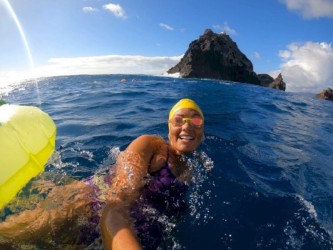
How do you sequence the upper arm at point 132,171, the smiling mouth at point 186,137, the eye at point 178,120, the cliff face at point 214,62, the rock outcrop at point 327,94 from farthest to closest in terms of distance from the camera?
the cliff face at point 214,62
the rock outcrop at point 327,94
the eye at point 178,120
the smiling mouth at point 186,137
the upper arm at point 132,171

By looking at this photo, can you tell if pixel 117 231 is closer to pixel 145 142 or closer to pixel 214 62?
pixel 145 142

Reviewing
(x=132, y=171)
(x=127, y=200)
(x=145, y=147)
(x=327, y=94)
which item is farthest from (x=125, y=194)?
(x=327, y=94)

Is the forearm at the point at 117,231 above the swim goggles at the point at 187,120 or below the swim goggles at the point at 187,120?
below

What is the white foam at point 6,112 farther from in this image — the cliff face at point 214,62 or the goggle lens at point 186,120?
the cliff face at point 214,62

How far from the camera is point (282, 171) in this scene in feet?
20.4

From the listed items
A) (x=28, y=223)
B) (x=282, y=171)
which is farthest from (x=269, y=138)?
(x=28, y=223)

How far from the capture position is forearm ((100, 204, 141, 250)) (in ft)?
8.35

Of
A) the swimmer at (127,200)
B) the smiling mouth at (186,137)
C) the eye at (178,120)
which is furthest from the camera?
the eye at (178,120)

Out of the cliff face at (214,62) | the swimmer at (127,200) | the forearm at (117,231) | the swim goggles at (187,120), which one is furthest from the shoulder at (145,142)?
the cliff face at (214,62)

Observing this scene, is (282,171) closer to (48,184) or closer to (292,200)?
(292,200)

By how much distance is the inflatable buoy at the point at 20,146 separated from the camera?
2.35m

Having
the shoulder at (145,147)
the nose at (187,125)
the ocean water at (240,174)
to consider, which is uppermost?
the nose at (187,125)

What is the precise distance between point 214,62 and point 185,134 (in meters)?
93.8

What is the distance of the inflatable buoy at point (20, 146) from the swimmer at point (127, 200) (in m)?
0.82
